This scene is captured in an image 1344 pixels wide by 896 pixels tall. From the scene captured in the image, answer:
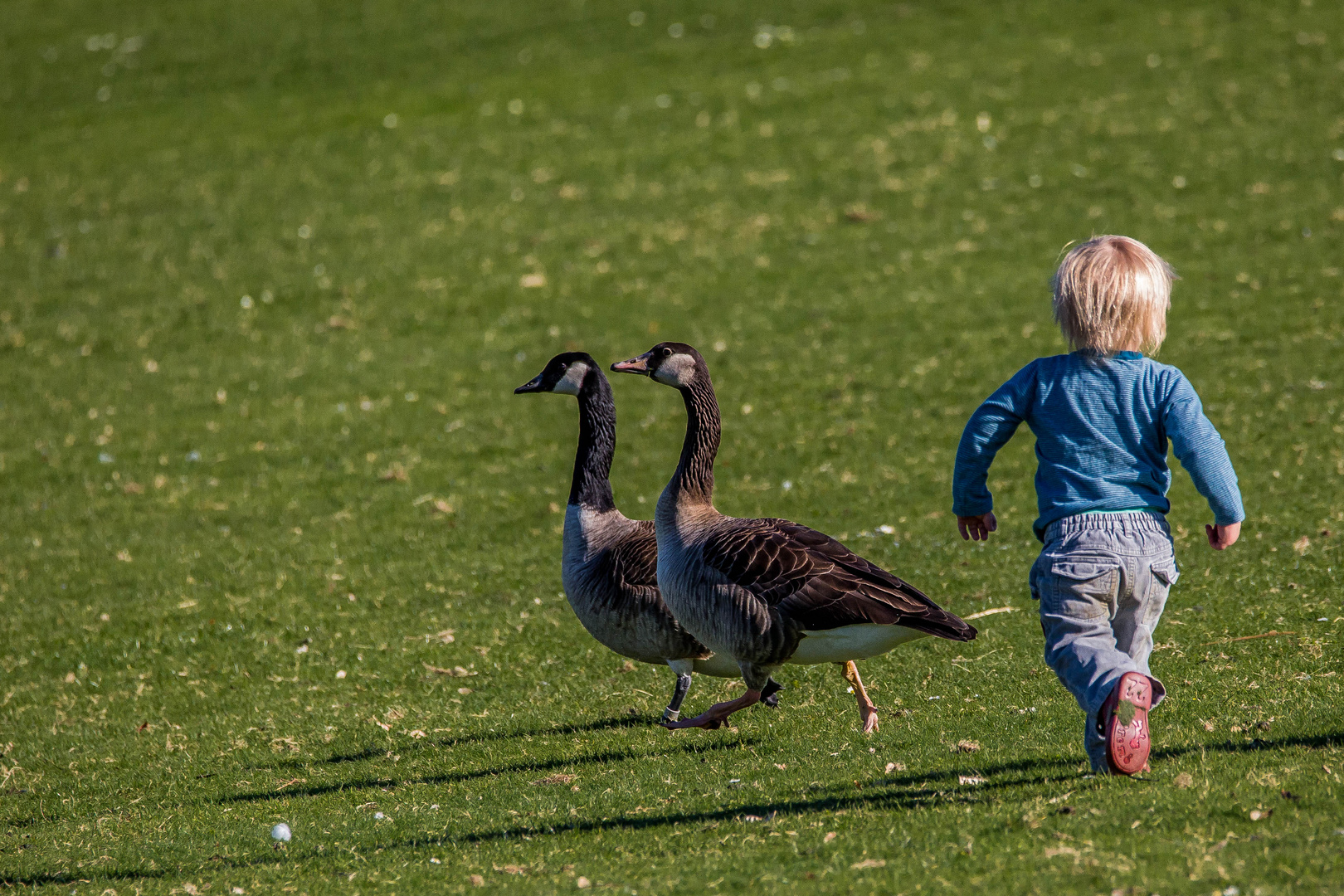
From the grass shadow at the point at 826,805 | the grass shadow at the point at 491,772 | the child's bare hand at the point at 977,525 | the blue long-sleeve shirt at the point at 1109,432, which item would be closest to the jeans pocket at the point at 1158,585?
the blue long-sleeve shirt at the point at 1109,432

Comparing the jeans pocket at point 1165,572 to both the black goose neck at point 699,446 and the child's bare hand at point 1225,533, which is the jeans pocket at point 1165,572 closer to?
the child's bare hand at point 1225,533

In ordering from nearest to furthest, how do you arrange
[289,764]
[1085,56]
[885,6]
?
[289,764]
[1085,56]
[885,6]

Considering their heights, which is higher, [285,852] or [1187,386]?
[1187,386]

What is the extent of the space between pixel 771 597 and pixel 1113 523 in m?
2.16

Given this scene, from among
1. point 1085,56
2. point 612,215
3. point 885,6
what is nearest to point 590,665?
point 612,215

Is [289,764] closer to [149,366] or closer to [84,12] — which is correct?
[149,366]

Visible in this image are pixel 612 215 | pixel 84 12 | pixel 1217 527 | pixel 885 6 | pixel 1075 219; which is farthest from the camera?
pixel 84 12

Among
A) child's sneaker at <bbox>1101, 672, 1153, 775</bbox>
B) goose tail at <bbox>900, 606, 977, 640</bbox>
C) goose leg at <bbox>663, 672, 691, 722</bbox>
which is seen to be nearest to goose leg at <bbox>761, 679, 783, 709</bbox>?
goose leg at <bbox>663, 672, 691, 722</bbox>

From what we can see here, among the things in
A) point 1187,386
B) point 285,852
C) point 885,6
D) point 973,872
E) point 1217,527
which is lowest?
point 285,852

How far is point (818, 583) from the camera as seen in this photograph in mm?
7492

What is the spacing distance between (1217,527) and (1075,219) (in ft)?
52.2

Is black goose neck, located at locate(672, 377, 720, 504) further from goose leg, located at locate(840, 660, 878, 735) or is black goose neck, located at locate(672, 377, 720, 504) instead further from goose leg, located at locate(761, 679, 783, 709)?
goose leg, located at locate(840, 660, 878, 735)

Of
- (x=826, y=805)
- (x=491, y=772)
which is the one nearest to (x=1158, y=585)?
(x=826, y=805)

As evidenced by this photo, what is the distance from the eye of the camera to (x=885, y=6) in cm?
3147
